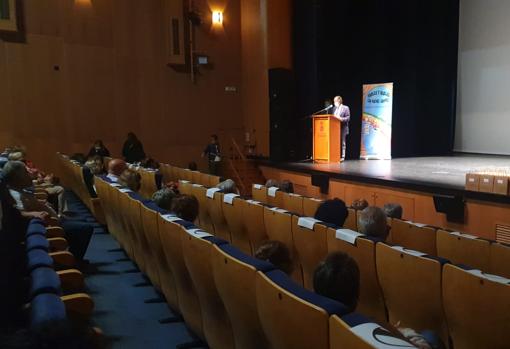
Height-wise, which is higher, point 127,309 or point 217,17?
point 217,17

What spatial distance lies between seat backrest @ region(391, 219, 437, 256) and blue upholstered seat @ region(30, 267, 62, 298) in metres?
2.02

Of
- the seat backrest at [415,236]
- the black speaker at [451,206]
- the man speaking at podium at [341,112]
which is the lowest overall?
the black speaker at [451,206]

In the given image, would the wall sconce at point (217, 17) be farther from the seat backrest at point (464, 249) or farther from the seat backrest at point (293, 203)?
the seat backrest at point (464, 249)

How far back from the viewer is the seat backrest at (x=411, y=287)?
67.9 inches

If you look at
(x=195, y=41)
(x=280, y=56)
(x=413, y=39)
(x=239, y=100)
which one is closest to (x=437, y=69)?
(x=413, y=39)

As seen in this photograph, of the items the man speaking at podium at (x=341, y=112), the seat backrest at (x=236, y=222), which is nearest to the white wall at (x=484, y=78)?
the man speaking at podium at (x=341, y=112)

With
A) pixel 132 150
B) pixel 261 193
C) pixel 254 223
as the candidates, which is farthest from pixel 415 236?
pixel 132 150

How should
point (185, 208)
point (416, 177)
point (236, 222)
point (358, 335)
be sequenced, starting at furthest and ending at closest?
point (416, 177), point (236, 222), point (185, 208), point (358, 335)

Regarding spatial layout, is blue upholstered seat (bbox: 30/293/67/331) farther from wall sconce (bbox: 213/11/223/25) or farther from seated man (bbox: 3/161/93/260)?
wall sconce (bbox: 213/11/223/25)

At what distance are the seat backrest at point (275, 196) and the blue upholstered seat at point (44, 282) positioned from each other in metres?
2.58

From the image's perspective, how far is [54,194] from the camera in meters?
5.12

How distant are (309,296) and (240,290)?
37 cm

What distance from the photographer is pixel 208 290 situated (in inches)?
73.1

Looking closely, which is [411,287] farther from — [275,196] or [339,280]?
[275,196]
